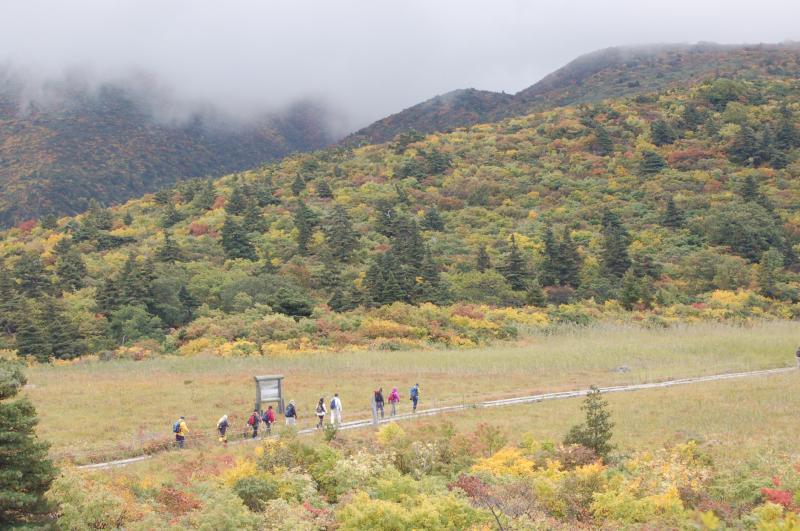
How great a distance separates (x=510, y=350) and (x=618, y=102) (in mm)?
66921

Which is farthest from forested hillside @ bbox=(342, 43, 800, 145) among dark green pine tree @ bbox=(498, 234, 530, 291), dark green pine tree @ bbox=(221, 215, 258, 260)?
dark green pine tree @ bbox=(498, 234, 530, 291)

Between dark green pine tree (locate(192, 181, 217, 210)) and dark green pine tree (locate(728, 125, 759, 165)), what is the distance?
2021 inches

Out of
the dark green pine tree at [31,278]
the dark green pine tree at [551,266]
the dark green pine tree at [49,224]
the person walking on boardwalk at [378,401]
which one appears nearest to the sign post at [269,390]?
the person walking on boardwalk at [378,401]

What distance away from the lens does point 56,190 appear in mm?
107500

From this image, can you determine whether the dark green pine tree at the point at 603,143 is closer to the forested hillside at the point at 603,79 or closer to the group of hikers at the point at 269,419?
the forested hillside at the point at 603,79

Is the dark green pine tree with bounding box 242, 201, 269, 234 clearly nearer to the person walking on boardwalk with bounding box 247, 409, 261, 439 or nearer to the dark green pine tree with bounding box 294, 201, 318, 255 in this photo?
the dark green pine tree with bounding box 294, 201, 318, 255

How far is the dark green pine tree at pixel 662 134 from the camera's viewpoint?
7531 cm

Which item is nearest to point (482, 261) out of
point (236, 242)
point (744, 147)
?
point (236, 242)

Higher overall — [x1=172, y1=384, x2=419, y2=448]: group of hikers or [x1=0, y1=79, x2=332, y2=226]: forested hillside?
[x1=0, y1=79, x2=332, y2=226]: forested hillside

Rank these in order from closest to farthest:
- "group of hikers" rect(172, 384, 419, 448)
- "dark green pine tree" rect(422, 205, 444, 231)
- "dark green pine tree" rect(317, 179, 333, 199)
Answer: "group of hikers" rect(172, 384, 419, 448)
"dark green pine tree" rect(422, 205, 444, 231)
"dark green pine tree" rect(317, 179, 333, 199)

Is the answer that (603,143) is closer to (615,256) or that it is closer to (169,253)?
(615,256)

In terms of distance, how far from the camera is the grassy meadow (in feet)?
72.1

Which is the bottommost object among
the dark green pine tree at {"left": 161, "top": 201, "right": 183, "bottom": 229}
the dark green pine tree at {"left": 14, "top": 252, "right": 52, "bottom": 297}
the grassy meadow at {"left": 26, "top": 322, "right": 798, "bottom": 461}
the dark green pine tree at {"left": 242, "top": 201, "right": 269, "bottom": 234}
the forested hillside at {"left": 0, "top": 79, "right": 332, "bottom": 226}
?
the grassy meadow at {"left": 26, "top": 322, "right": 798, "bottom": 461}

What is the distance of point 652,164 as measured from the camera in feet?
229
